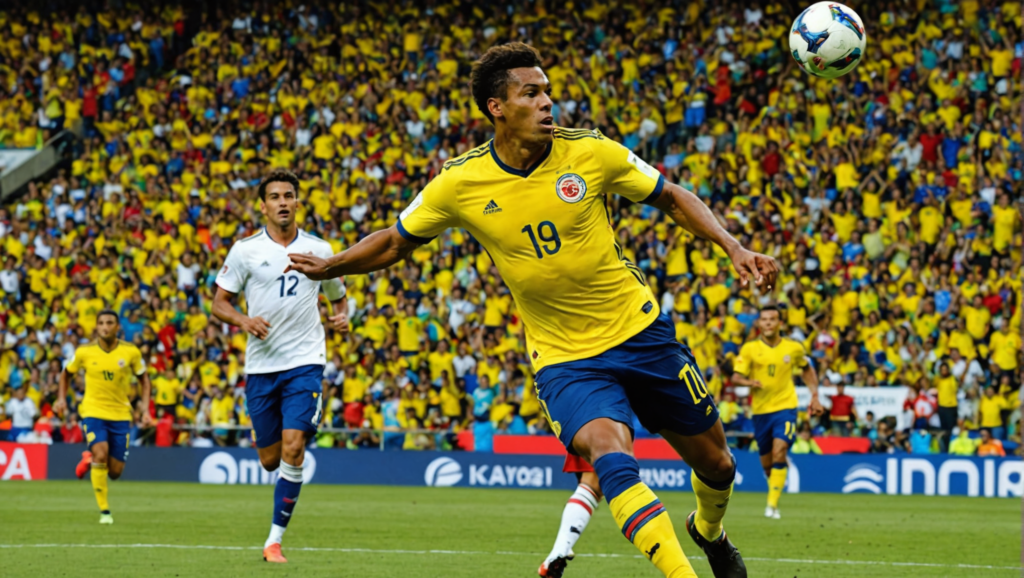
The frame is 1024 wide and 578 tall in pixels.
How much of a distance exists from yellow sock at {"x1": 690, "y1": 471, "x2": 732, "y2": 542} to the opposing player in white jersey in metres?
3.97

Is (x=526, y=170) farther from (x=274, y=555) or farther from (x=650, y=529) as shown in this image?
(x=274, y=555)

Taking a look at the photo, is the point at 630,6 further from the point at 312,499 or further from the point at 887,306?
the point at 312,499

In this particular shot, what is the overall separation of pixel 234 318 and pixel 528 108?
15.1 ft

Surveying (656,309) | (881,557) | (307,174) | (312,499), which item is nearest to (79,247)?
(307,174)

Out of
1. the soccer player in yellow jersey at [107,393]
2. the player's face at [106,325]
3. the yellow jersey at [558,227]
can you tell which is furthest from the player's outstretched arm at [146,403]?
the yellow jersey at [558,227]

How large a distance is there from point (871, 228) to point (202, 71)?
16.1 metres

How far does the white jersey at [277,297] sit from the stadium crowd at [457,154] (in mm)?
11984

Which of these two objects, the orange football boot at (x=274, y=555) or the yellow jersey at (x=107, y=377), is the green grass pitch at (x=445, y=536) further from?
the yellow jersey at (x=107, y=377)

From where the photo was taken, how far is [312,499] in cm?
1895

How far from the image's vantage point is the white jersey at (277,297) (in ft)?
35.4

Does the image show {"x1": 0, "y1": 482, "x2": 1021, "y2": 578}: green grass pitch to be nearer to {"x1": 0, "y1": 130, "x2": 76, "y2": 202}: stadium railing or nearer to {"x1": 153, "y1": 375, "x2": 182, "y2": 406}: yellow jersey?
{"x1": 153, "y1": 375, "x2": 182, "y2": 406}: yellow jersey

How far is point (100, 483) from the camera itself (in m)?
14.6

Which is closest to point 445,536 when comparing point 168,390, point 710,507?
point 710,507

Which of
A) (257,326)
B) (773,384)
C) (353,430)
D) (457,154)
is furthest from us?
(457,154)
